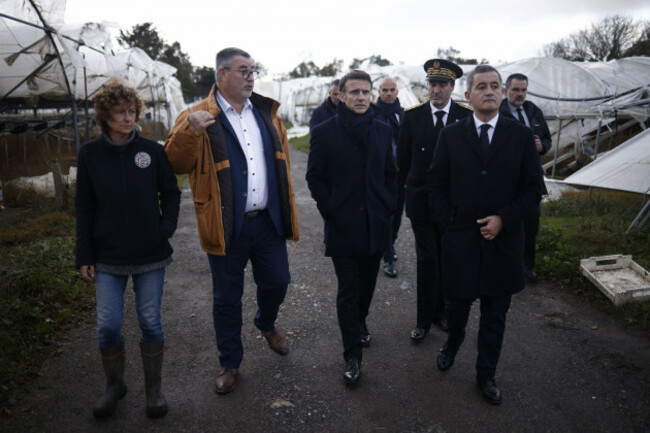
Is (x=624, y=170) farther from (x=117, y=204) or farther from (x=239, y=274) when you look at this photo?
A: (x=117, y=204)

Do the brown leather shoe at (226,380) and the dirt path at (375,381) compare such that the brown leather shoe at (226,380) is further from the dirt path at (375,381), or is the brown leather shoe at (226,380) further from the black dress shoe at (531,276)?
the black dress shoe at (531,276)

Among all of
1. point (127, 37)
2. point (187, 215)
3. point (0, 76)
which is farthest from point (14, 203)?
point (127, 37)

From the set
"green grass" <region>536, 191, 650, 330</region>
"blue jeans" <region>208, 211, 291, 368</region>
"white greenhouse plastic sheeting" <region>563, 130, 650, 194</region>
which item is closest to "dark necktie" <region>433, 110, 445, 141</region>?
"blue jeans" <region>208, 211, 291, 368</region>

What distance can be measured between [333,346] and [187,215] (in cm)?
584

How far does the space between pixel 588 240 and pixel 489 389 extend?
3.73 meters

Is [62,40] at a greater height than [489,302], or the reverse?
[62,40]

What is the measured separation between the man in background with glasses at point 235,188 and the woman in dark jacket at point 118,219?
0.79 ft

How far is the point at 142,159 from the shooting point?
2.82 meters

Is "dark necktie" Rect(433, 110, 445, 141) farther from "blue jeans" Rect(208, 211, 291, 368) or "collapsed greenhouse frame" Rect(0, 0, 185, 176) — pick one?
"collapsed greenhouse frame" Rect(0, 0, 185, 176)

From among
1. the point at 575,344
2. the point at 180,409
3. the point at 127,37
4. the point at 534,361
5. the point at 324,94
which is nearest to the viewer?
the point at 180,409

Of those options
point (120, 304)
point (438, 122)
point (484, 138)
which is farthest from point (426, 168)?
point (120, 304)

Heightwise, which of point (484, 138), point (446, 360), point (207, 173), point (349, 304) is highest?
point (484, 138)

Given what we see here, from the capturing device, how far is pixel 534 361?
3.54 m

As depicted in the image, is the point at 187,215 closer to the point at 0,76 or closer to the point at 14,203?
the point at 14,203
